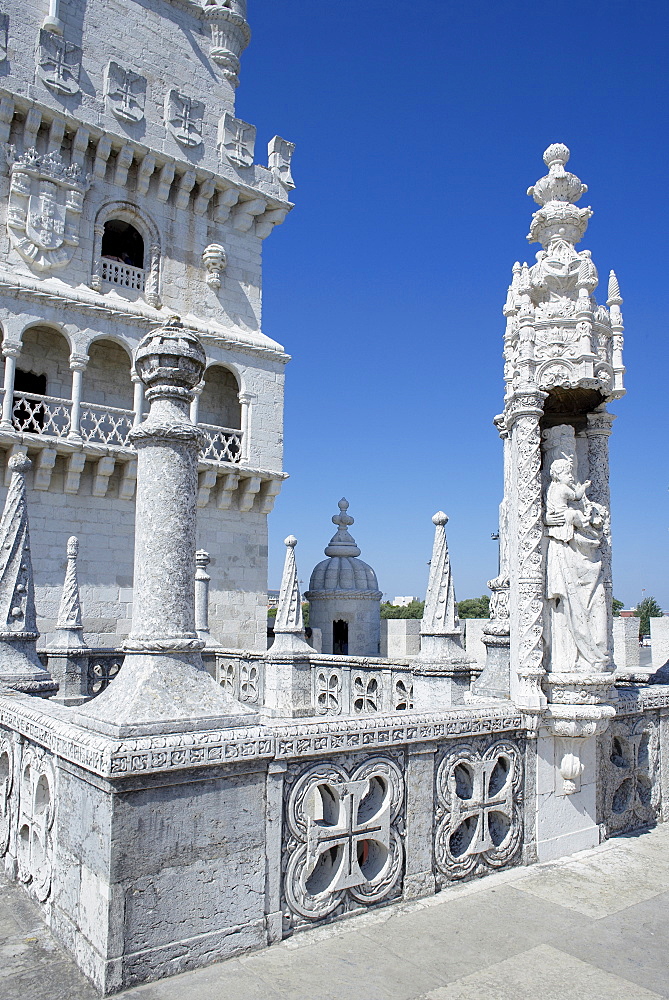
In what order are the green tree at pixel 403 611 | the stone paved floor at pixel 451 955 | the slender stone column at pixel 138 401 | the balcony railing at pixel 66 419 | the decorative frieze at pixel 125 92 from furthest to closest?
the green tree at pixel 403 611, the decorative frieze at pixel 125 92, the slender stone column at pixel 138 401, the balcony railing at pixel 66 419, the stone paved floor at pixel 451 955

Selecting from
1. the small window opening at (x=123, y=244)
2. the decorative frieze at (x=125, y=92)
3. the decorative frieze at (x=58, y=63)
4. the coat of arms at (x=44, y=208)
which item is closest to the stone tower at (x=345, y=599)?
the small window opening at (x=123, y=244)

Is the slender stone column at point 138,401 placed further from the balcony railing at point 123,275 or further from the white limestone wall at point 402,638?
the white limestone wall at point 402,638

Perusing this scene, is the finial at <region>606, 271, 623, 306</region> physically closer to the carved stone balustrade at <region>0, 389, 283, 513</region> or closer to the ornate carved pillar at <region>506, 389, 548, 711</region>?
the ornate carved pillar at <region>506, 389, 548, 711</region>

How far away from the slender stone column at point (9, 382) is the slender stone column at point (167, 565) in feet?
41.2

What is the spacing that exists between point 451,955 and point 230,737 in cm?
167

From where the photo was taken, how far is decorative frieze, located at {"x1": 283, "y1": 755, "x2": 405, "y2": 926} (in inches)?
167

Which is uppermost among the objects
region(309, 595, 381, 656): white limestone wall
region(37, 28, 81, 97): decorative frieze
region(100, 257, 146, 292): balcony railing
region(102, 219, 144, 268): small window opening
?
region(37, 28, 81, 97): decorative frieze

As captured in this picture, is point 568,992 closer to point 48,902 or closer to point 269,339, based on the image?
point 48,902

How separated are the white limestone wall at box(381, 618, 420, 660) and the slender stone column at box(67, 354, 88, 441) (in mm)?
8992

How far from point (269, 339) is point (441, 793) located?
16.9 metres

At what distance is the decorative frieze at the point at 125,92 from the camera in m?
17.6

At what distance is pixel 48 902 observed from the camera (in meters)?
4.16

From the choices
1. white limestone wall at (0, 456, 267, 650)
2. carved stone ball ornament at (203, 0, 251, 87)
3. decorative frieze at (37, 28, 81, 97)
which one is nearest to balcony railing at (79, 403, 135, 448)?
white limestone wall at (0, 456, 267, 650)

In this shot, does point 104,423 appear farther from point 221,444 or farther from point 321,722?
point 321,722
